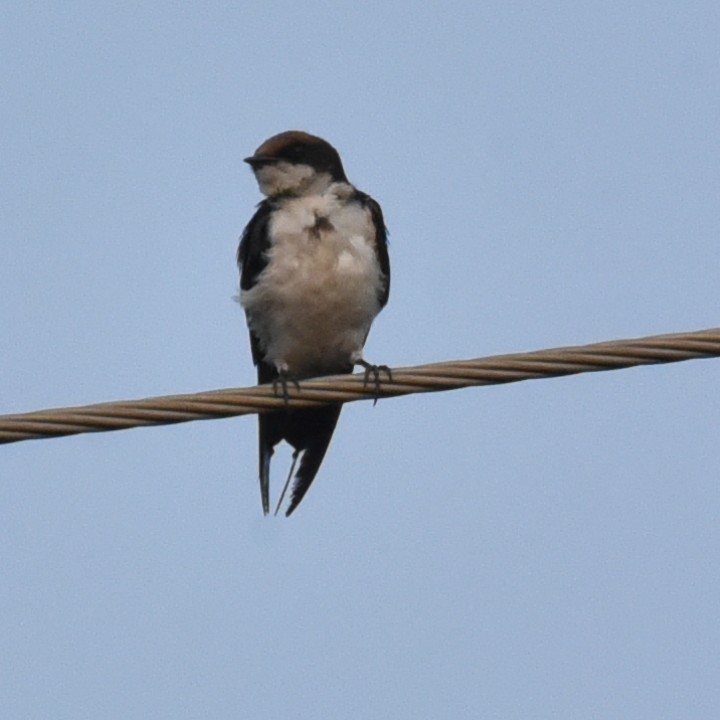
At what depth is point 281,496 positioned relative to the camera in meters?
6.00

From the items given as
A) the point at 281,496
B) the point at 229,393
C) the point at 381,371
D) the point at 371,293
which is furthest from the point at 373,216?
the point at 229,393

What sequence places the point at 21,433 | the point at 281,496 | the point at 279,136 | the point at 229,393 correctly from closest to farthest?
the point at 21,433
the point at 229,393
the point at 281,496
the point at 279,136

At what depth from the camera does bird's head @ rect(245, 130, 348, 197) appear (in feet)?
20.4

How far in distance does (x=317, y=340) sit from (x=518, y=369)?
227cm

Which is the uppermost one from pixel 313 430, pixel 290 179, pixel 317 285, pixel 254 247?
pixel 290 179

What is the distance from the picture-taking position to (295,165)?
6.32 metres

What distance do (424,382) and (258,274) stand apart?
83.3 inches

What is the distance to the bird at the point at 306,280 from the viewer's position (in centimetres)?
594

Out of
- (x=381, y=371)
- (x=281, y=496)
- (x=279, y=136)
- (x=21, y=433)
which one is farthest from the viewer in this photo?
(x=279, y=136)

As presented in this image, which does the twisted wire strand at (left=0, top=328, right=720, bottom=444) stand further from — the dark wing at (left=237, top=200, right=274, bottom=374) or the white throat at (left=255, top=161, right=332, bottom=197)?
the white throat at (left=255, top=161, right=332, bottom=197)

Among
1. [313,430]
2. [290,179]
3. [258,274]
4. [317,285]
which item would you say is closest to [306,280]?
[317,285]

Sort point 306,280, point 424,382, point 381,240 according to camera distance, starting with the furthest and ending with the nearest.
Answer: point 381,240 < point 306,280 < point 424,382

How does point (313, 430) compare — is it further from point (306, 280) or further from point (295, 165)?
point (295, 165)

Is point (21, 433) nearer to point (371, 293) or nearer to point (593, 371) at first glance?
point (593, 371)
